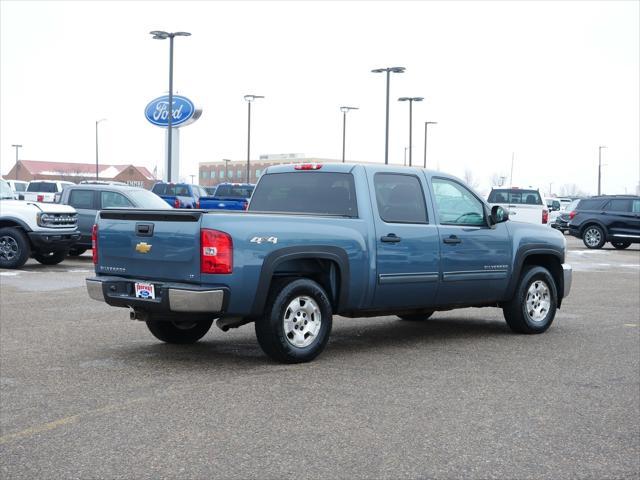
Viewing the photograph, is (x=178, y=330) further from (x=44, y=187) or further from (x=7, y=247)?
(x=44, y=187)

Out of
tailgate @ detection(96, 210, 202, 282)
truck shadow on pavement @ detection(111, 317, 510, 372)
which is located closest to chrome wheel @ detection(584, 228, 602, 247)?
truck shadow on pavement @ detection(111, 317, 510, 372)

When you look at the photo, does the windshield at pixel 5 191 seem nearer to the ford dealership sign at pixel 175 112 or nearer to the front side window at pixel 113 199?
the front side window at pixel 113 199

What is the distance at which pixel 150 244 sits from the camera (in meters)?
8.32

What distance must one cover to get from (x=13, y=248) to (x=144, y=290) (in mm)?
11655

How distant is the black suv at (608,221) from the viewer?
30.3m

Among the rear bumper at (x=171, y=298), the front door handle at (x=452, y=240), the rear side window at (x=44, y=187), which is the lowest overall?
the rear bumper at (x=171, y=298)

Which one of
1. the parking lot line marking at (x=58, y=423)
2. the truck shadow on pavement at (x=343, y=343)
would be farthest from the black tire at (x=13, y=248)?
the parking lot line marking at (x=58, y=423)

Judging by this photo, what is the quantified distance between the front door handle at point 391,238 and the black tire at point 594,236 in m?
23.2

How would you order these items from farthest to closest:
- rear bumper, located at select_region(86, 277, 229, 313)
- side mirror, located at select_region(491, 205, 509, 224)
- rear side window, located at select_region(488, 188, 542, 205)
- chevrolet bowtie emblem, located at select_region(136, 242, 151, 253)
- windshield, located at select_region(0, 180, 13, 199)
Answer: rear side window, located at select_region(488, 188, 542, 205) < windshield, located at select_region(0, 180, 13, 199) < side mirror, located at select_region(491, 205, 509, 224) < chevrolet bowtie emblem, located at select_region(136, 242, 151, 253) < rear bumper, located at select_region(86, 277, 229, 313)

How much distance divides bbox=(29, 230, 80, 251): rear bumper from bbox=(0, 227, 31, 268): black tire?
0.21 metres

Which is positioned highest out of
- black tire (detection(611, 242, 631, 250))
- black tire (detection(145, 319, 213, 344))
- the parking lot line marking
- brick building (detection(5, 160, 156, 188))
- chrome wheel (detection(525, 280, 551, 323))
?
brick building (detection(5, 160, 156, 188))

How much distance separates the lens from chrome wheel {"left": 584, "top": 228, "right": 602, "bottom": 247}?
30.9 metres

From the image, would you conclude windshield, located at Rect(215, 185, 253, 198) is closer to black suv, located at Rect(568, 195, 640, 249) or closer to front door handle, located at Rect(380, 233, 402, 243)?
black suv, located at Rect(568, 195, 640, 249)

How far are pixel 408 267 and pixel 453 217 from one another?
1053 mm
